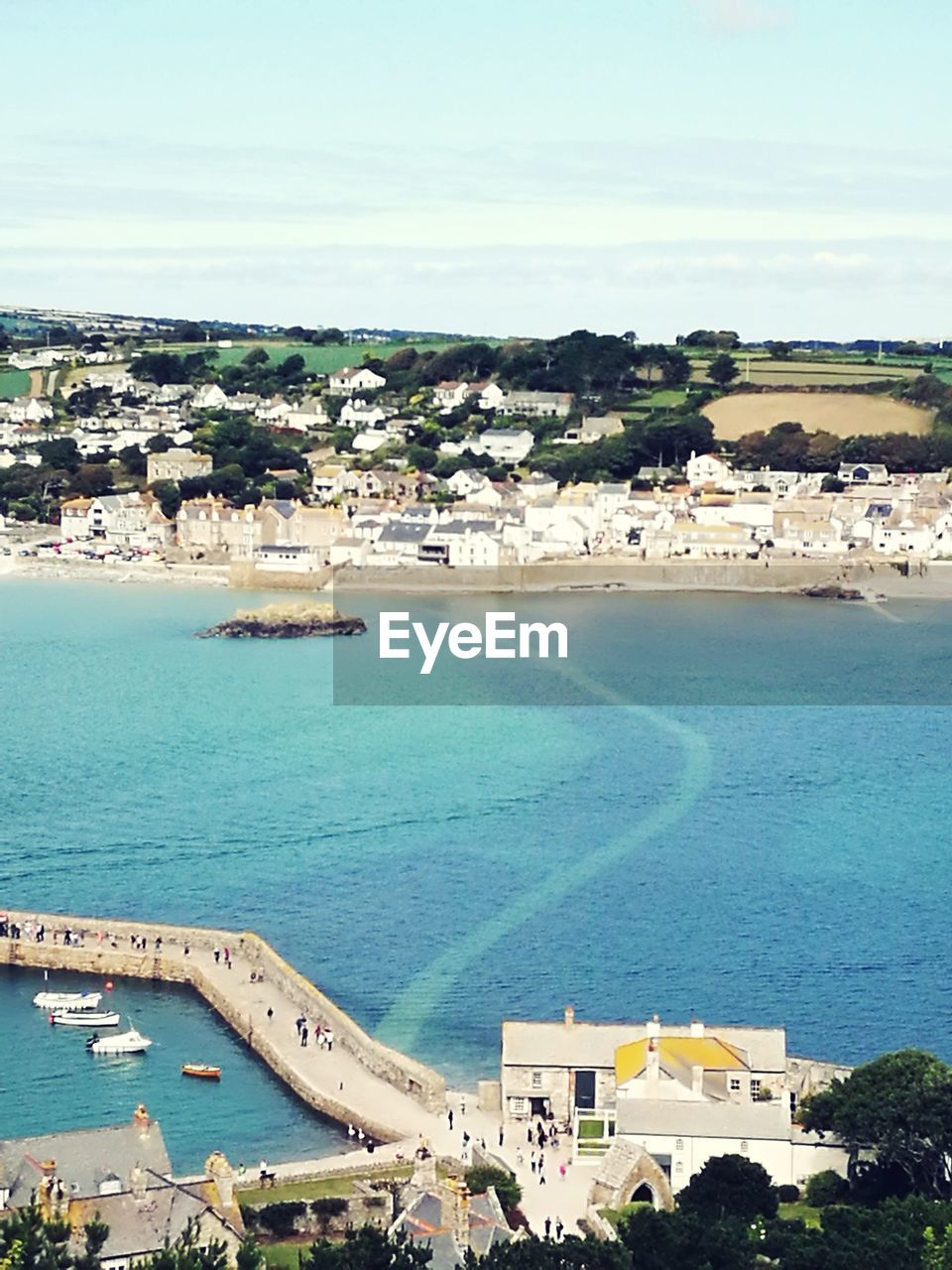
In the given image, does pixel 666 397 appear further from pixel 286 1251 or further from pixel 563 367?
pixel 286 1251

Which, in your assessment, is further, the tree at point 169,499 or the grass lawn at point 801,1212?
the tree at point 169,499

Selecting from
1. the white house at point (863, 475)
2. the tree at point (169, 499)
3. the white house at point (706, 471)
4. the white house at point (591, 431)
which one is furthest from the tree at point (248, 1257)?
the white house at point (591, 431)

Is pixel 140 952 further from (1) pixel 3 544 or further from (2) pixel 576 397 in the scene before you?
(2) pixel 576 397

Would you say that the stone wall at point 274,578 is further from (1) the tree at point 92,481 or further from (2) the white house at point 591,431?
(2) the white house at point 591,431

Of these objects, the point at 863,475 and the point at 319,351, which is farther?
the point at 319,351

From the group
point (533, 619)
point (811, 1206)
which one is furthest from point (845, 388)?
point (811, 1206)

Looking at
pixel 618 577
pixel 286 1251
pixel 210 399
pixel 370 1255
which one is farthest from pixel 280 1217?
pixel 210 399
